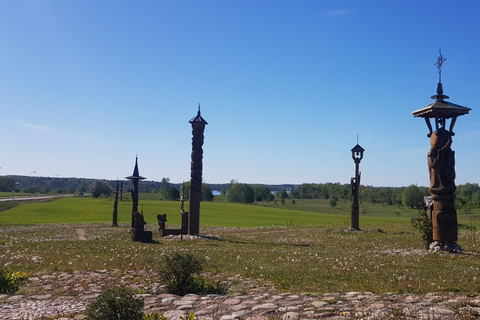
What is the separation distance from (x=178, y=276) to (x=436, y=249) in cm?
1420

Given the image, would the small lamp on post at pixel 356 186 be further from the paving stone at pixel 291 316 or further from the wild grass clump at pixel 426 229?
the paving stone at pixel 291 316

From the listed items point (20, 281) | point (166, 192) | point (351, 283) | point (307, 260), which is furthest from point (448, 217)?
point (166, 192)

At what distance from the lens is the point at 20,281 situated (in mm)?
11109

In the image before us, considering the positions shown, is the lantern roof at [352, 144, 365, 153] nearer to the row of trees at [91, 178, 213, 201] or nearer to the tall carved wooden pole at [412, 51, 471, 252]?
the tall carved wooden pole at [412, 51, 471, 252]

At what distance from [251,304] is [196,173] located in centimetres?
2122

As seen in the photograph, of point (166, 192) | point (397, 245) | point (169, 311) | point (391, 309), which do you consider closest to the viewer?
point (391, 309)

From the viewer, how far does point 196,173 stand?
29281 millimetres

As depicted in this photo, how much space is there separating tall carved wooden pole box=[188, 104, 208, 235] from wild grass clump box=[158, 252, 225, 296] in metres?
18.1

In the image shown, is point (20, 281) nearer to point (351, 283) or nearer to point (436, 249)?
point (351, 283)

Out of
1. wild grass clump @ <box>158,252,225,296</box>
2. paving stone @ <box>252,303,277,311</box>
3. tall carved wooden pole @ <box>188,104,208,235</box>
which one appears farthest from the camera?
tall carved wooden pole @ <box>188,104,208,235</box>

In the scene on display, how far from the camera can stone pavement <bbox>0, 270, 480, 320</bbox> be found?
7223mm

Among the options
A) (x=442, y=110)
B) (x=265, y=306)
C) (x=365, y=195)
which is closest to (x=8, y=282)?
(x=265, y=306)

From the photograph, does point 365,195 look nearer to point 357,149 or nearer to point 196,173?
point 357,149

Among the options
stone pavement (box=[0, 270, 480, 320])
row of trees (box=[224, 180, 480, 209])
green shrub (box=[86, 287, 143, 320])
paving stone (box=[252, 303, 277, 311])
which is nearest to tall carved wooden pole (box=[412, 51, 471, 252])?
stone pavement (box=[0, 270, 480, 320])
